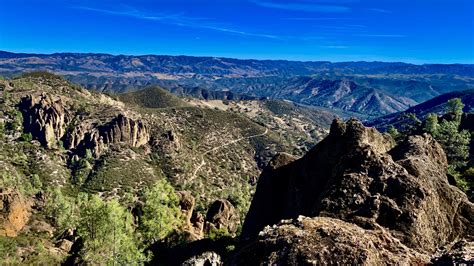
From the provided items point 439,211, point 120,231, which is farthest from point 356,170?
point 120,231

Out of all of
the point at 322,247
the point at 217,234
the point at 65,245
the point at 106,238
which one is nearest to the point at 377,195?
the point at 322,247

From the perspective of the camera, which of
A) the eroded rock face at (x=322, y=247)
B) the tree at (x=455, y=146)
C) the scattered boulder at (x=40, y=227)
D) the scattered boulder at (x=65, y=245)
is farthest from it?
the scattered boulder at (x=40, y=227)

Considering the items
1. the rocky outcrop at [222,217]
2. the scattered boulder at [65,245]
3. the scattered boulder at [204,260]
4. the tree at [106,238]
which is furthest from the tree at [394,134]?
the scattered boulder at [204,260]

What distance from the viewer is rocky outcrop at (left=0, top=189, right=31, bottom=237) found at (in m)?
95.4

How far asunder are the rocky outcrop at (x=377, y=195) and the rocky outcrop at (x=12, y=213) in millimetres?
71058

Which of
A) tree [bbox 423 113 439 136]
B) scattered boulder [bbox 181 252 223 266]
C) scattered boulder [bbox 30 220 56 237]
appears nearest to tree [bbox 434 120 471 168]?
tree [bbox 423 113 439 136]

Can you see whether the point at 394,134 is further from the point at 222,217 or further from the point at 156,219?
the point at 156,219

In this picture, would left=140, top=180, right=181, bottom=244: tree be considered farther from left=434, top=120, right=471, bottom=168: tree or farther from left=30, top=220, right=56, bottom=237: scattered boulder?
left=434, top=120, right=471, bottom=168: tree

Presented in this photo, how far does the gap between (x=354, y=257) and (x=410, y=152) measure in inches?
1393

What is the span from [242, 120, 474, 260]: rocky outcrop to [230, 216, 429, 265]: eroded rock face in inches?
105

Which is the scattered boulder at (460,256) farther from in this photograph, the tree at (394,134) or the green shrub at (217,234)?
the tree at (394,134)

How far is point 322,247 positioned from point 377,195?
1396 centimetres

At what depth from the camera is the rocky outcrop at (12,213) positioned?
95375 millimetres

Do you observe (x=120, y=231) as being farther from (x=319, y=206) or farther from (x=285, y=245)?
(x=285, y=245)
